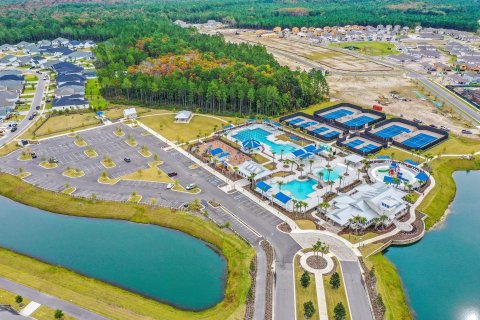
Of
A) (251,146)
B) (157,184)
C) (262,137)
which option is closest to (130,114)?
(262,137)

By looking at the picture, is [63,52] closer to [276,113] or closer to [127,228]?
[276,113]

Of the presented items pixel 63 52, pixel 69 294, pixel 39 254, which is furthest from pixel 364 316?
pixel 63 52

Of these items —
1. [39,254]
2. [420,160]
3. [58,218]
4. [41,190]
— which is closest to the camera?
[39,254]

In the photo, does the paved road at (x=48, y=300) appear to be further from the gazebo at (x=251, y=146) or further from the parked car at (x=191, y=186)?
the gazebo at (x=251, y=146)

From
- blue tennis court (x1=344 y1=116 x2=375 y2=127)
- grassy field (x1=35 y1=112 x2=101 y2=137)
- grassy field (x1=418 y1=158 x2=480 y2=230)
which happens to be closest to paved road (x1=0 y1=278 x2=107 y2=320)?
grassy field (x1=418 y1=158 x2=480 y2=230)

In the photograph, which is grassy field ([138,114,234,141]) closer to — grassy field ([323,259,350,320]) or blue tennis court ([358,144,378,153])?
blue tennis court ([358,144,378,153])

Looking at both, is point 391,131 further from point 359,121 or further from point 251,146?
point 251,146
